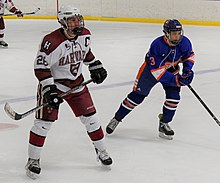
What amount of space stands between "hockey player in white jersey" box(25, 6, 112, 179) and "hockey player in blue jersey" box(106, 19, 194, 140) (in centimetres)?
51

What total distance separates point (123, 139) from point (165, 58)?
0.60 m

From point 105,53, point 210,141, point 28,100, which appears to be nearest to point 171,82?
point 210,141

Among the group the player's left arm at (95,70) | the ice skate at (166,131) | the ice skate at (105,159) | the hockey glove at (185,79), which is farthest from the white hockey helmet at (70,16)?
the ice skate at (166,131)

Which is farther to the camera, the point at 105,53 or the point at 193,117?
the point at 105,53

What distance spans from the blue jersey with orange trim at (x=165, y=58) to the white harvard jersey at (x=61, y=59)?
1.70ft

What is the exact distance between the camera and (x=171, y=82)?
3.22 meters

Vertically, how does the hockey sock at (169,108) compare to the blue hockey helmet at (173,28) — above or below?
below

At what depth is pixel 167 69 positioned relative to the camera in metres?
3.36

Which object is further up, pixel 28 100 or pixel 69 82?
pixel 69 82

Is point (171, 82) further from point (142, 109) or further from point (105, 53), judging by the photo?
point (105, 53)

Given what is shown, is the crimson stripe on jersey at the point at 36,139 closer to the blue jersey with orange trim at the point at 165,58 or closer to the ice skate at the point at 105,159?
the ice skate at the point at 105,159

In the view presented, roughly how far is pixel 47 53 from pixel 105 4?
10.2m

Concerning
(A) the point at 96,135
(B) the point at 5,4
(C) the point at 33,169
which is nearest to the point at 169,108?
(A) the point at 96,135

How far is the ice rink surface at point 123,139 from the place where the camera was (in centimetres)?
281
